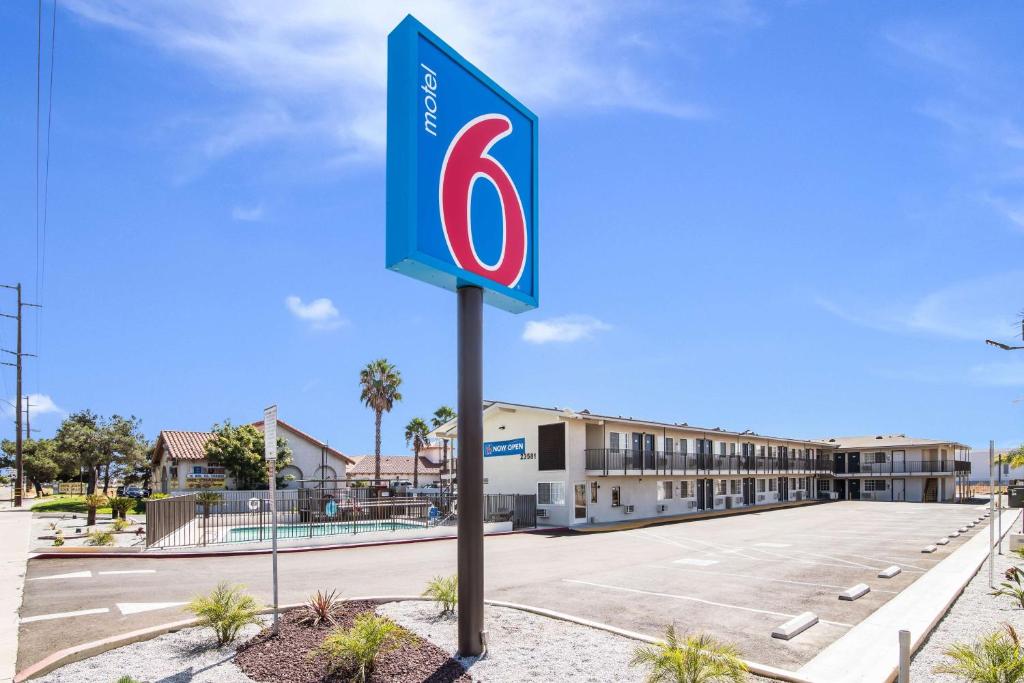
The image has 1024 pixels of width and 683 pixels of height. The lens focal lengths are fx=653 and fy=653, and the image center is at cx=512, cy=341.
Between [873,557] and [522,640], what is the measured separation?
14555 mm

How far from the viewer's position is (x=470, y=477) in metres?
7.93

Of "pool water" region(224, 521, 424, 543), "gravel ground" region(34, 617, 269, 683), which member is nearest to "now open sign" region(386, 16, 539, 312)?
"gravel ground" region(34, 617, 269, 683)

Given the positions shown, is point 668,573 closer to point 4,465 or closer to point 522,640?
point 522,640

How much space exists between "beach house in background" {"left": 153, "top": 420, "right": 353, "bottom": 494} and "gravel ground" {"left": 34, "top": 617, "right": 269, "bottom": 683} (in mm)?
33813

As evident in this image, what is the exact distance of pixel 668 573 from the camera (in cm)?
1520

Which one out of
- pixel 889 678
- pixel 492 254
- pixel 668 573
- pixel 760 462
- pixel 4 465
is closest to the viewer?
pixel 889 678

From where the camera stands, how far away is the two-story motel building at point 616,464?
3062 cm

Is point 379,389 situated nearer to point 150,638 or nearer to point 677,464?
point 677,464

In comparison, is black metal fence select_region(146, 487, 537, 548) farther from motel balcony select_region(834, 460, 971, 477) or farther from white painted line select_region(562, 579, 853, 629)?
motel balcony select_region(834, 460, 971, 477)

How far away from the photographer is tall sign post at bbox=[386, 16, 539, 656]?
296 inches

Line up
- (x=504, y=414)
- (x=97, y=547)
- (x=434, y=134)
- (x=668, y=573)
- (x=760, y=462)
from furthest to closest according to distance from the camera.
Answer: (x=760, y=462) < (x=504, y=414) < (x=97, y=547) < (x=668, y=573) < (x=434, y=134)

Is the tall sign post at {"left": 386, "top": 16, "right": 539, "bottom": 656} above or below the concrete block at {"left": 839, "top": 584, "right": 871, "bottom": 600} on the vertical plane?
above

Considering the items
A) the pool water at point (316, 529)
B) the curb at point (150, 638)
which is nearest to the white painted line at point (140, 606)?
the curb at point (150, 638)

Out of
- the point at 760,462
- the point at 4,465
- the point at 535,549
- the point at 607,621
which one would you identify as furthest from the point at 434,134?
the point at 4,465
